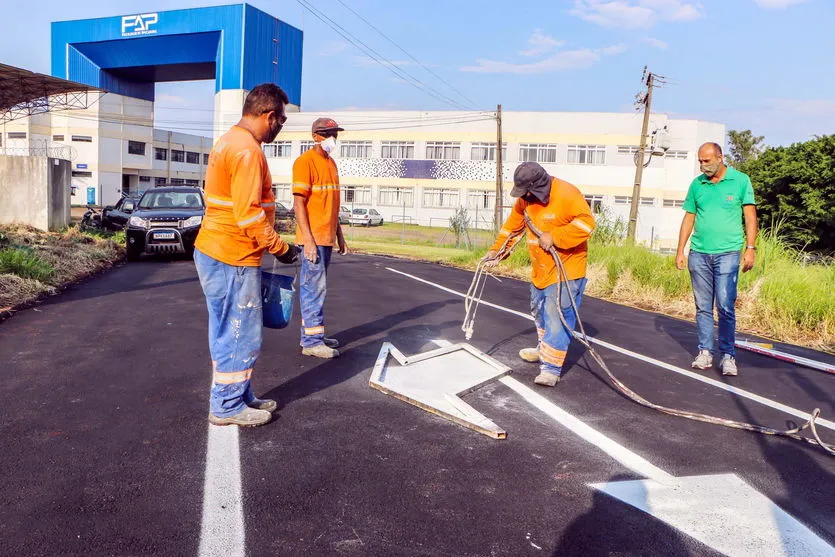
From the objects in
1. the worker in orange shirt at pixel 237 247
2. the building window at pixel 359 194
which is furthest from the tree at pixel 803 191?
the building window at pixel 359 194

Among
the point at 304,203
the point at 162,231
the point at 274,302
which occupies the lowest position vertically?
the point at 162,231

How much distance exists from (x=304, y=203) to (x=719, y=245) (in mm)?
3963

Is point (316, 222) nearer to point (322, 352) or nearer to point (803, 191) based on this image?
point (322, 352)

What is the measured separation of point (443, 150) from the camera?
5269cm

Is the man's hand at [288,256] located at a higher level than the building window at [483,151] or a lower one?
lower

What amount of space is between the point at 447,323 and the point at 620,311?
3.61 m

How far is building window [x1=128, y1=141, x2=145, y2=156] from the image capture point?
61.2m

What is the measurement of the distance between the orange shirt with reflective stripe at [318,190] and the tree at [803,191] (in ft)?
69.2

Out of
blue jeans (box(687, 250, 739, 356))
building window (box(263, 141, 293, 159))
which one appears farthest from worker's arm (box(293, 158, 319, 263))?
building window (box(263, 141, 293, 159))

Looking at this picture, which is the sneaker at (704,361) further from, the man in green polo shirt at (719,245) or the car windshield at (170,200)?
the car windshield at (170,200)

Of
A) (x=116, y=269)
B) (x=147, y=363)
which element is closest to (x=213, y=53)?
(x=116, y=269)

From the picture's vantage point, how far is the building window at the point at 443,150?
52.2 meters

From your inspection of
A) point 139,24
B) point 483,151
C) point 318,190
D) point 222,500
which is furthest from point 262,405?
point 139,24

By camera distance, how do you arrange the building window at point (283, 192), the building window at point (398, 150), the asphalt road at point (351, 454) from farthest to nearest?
the building window at point (283, 192)
the building window at point (398, 150)
the asphalt road at point (351, 454)
